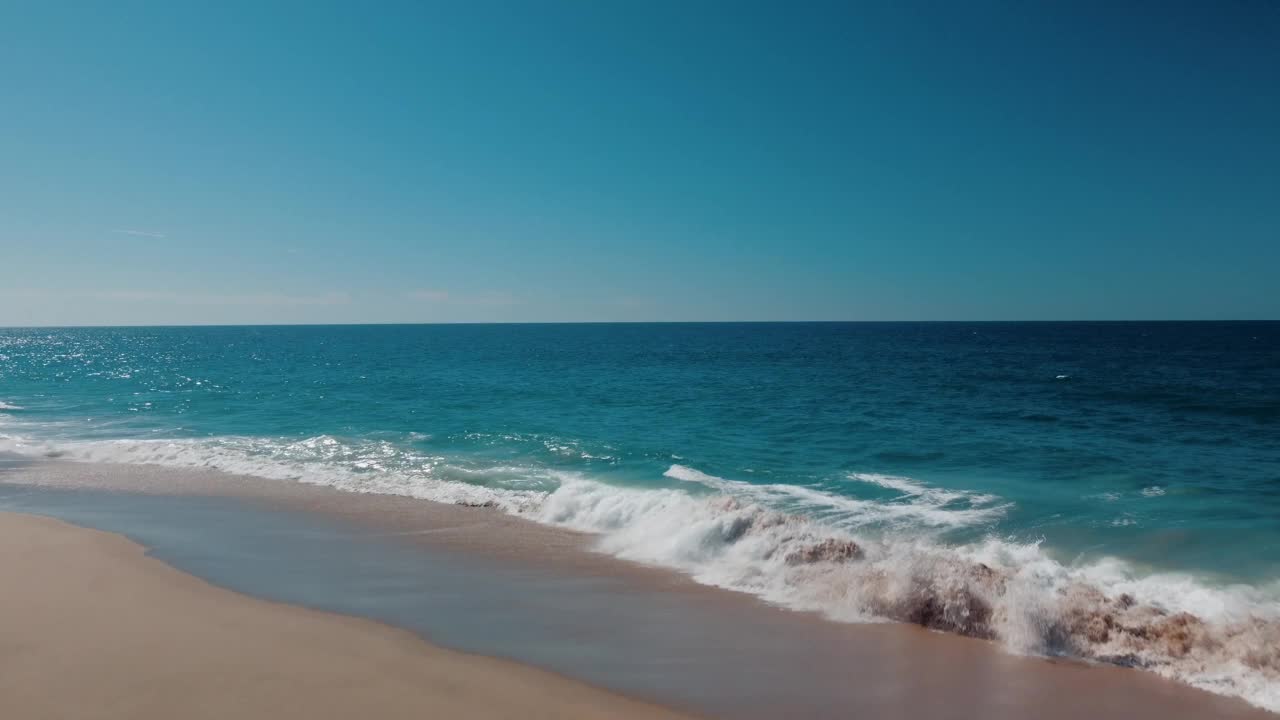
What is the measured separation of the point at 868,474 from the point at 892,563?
7405 millimetres

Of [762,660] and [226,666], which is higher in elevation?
[226,666]

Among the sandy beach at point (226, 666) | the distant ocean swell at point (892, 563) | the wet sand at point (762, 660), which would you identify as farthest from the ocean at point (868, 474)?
the sandy beach at point (226, 666)

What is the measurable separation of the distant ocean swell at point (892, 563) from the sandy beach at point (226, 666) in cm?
395

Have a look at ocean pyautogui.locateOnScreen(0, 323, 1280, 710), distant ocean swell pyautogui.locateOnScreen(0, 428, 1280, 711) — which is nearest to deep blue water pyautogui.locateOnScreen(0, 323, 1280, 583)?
ocean pyautogui.locateOnScreen(0, 323, 1280, 710)

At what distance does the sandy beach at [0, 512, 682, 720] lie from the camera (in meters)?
5.55

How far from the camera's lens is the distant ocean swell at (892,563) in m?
6.91

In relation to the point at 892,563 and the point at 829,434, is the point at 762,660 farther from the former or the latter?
the point at 829,434

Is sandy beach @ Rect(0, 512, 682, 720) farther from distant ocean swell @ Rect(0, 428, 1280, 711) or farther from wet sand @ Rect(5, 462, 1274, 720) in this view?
distant ocean swell @ Rect(0, 428, 1280, 711)

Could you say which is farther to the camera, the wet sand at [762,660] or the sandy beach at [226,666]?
the wet sand at [762,660]

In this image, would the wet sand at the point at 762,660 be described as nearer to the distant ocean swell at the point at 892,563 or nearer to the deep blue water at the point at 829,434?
the distant ocean swell at the point at 892,563

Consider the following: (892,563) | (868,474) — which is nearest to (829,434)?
(868,474)

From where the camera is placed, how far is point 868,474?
1570 cm

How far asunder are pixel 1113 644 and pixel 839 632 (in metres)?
2.84

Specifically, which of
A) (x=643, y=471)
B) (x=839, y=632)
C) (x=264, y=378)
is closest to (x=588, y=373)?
(x=264, y=378)
